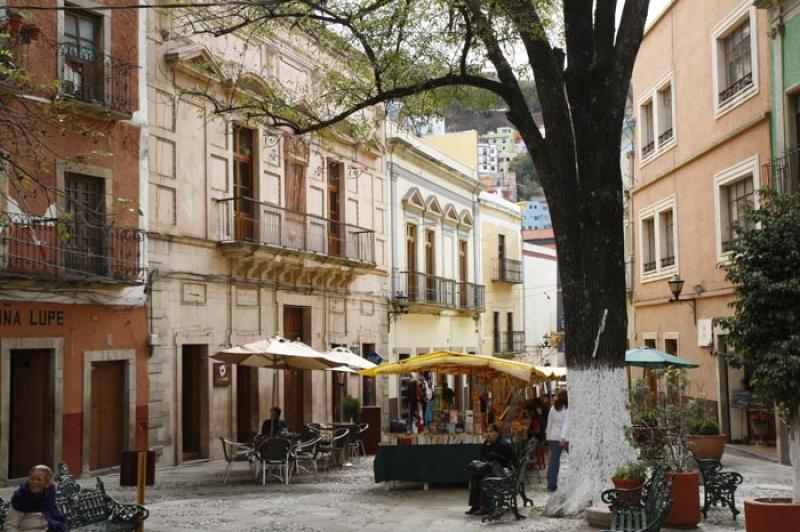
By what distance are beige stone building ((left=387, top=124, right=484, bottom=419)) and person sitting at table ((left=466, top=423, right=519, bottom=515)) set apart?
56.3 ft

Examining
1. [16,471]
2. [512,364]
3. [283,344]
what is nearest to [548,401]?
[512,364]

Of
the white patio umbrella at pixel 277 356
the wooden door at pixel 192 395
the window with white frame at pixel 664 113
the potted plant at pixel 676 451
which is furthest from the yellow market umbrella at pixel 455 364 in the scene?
the window with white frame at pixel 664 113

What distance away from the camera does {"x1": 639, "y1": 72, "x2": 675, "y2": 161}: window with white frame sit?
2552cm

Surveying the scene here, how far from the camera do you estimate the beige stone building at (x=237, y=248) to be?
64.7 feet

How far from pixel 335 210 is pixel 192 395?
8.58 m

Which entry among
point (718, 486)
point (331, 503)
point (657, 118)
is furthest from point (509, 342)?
point (718, 486)

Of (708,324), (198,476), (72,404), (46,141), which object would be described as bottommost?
(198,476)

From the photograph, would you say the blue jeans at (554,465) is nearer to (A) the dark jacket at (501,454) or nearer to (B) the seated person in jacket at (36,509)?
(A) the dark jacket at (501,454)

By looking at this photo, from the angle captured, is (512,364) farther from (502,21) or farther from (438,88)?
(502,21)

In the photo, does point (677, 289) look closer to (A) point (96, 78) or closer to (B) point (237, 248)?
(B) point (237, 248)

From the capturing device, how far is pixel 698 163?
23.0 m

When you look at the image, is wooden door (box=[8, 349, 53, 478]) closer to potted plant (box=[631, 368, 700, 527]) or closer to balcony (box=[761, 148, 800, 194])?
potted plant (box=[631, 368, 700, 527])

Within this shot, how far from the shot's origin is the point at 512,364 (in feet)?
57.7

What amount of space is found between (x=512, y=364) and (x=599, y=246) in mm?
5672
